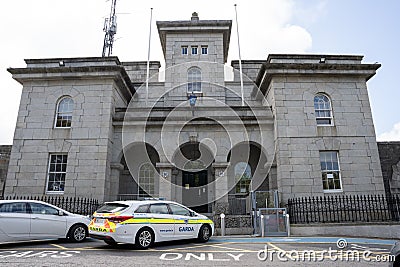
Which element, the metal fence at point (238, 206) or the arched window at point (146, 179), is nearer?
the metal fence at point (238, 206)

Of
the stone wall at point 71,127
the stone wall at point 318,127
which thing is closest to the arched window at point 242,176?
the stone wall at point 318,127

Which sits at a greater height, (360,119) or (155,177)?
(360,119)

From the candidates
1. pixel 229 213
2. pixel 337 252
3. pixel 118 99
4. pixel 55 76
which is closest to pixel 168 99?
pixel 118 99

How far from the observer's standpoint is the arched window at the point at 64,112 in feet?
50.0

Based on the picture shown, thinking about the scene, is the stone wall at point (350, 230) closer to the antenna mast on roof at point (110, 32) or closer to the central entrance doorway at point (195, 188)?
the central entrance doorway at point (195, 188)

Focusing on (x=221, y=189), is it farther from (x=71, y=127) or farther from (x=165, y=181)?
(x=71, y=127)

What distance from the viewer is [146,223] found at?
Result: 8.16 m

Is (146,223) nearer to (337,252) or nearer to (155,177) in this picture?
(337,252)

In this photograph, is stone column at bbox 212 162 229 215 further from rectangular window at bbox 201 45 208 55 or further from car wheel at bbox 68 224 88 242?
rectangular window at bbox 201 45 208 55

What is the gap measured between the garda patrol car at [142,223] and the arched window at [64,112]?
27.6ft

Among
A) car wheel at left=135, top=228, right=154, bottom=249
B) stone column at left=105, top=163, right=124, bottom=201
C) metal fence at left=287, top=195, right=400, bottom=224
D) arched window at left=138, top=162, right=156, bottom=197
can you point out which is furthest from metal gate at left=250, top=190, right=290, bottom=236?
stone column at left=105, top=163, right=124, bottom=201

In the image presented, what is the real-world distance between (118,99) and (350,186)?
1339 centimetres

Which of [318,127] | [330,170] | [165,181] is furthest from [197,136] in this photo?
[330,170]

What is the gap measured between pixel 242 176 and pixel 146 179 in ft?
19.3
